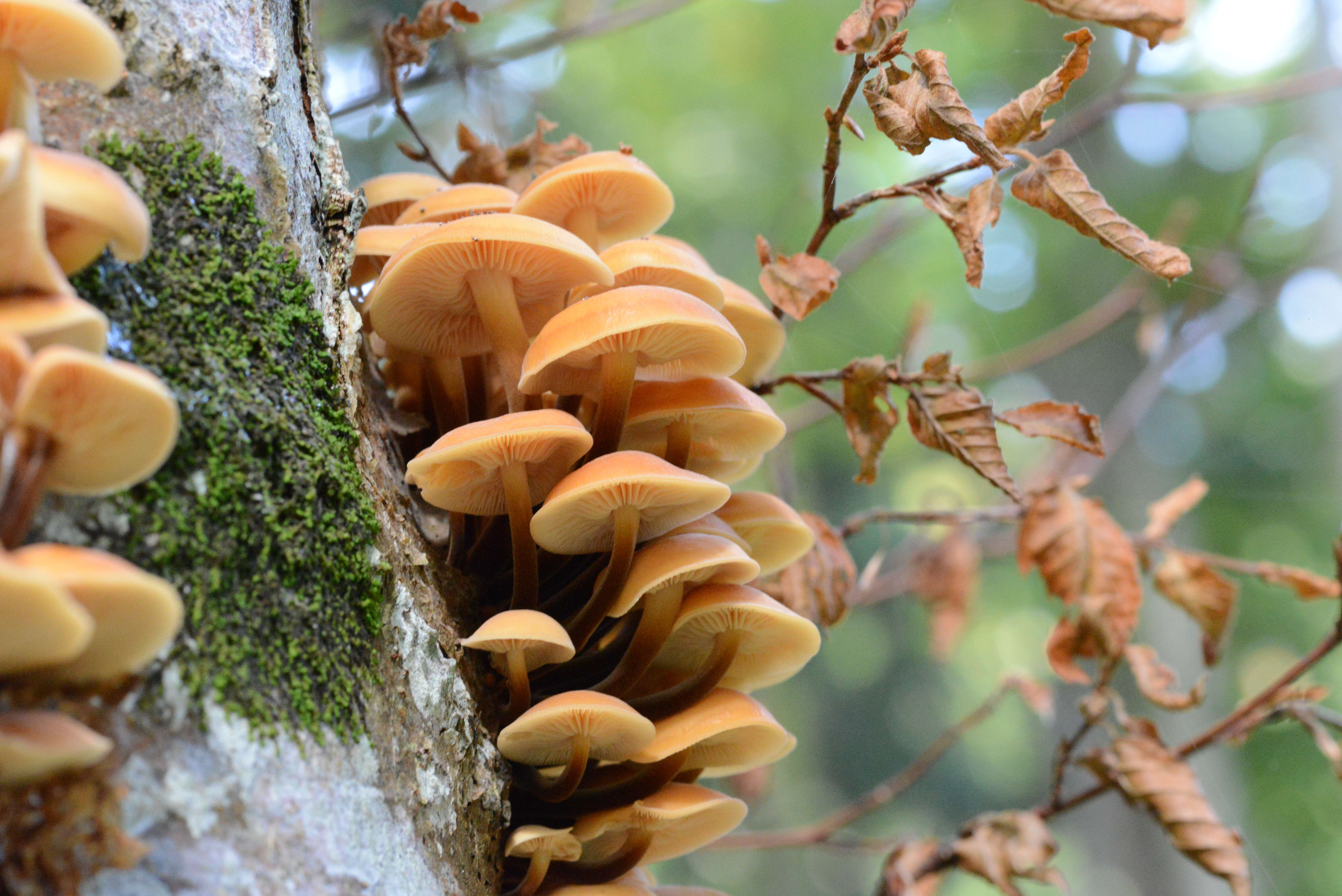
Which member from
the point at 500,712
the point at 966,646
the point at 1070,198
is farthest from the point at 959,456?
the point at 966,646

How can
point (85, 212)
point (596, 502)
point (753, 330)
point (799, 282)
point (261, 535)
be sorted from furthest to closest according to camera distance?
1. point (753, 330)
2. point (799, 282)
3. point (596, 502)
4. point (261, 535)
5. point (85, 212)

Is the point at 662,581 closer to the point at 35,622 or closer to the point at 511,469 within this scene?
the point at 511,469

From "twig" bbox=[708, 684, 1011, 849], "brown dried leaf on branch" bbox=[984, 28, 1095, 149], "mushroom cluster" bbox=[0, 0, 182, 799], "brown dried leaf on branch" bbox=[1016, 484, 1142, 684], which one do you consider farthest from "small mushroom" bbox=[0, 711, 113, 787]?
"twig" bbox=[708, 684, 1011, 849]

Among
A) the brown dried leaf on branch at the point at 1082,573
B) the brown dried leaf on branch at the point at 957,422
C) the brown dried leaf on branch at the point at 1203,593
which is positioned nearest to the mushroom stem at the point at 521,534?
the brown dried leaf on branch at the point at 957,422

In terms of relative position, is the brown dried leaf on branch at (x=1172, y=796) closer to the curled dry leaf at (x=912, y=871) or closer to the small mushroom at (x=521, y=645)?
the curled dry leaf at (x=912, y=871)

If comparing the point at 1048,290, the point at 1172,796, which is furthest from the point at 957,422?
the point at 1048,290

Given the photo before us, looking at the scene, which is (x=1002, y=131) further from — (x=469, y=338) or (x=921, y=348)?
(x=921, y=348)
